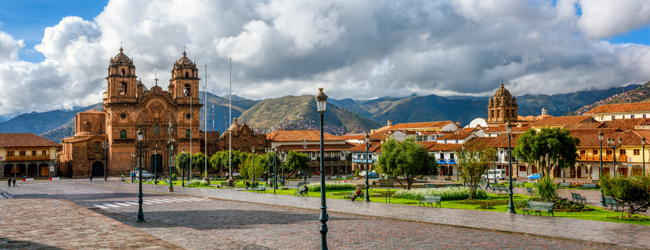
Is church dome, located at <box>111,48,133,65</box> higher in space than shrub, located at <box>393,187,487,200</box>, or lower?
higher

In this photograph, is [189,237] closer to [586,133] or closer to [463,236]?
[463,236]

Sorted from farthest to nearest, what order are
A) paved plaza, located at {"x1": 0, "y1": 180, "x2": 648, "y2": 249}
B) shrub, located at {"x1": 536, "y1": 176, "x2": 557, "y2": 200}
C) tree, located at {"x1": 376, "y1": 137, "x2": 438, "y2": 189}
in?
1. tree, located at {"x1": 376, "y1": 137, "x2": 438, "y2": 189}
2. shrub, located at {"x1": 536, "y1": 176, "x2": 557, "y2": 200}
3. paved plaza, located at {"x1": 0, "y1": 180, "x2": 648, "y2": 249}

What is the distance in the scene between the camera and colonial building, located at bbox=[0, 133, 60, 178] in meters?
78.0

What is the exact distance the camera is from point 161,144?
89500 millimetres

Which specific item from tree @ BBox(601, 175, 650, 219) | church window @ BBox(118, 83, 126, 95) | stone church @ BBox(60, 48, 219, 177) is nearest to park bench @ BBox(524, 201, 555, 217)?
tree @ BBox(601, 175, 650, 219)

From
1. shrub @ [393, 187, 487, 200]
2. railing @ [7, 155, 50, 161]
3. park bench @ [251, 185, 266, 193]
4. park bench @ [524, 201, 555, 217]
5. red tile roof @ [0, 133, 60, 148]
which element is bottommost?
park bench @ [251, 185, 266, 193]

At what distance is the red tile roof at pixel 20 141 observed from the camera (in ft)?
258

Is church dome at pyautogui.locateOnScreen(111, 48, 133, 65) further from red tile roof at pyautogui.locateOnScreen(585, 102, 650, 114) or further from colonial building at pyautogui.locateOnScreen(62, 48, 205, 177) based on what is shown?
red tile roof at pyautogui.locateOnScreen(585, 102, 650, 114)

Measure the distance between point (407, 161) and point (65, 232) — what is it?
26816mm

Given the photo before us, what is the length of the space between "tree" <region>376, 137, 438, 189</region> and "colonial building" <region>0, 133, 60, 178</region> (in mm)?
65095

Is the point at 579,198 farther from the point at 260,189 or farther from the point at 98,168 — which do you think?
the point at 98,168

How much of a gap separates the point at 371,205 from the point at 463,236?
37.3ft

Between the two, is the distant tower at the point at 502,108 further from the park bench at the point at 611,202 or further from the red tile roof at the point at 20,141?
the park bench at the point at 611,202

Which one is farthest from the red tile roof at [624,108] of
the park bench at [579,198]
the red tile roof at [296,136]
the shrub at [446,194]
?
the park bench at [579,198]
